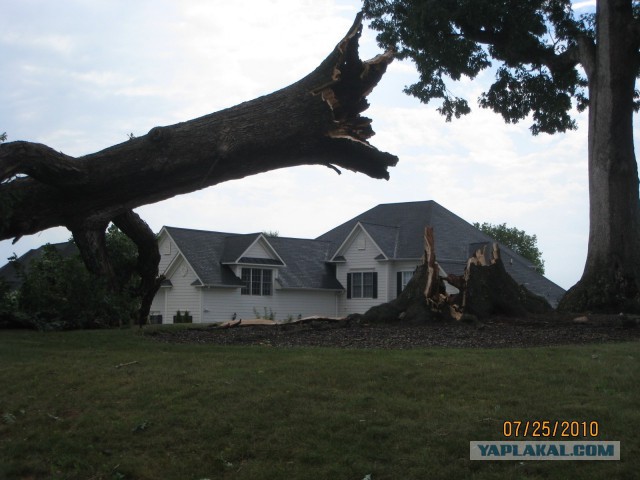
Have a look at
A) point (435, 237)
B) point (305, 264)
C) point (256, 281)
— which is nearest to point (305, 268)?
point (305, 264)

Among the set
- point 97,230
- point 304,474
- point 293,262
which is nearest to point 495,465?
point 304,474

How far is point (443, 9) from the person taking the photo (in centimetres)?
1764

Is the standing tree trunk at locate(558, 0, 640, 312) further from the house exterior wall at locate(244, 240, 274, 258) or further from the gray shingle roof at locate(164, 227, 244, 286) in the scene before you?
the house exterior wall at locate(244, 240, 274, 258)

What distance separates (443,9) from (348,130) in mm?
9241

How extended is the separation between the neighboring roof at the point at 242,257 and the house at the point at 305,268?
0.05m

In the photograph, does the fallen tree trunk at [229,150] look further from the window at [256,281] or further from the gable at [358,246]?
the gable at [358,246]

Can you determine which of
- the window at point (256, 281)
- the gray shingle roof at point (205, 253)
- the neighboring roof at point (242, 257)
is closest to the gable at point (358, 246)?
the neighboring roof at point (242, 257)

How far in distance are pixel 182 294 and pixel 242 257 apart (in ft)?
9.87

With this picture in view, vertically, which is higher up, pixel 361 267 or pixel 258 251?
pixel 258 251

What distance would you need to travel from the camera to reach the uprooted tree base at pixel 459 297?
12.3 m

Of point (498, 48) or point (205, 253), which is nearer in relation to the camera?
point (498, 48)

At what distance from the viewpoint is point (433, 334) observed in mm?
10688

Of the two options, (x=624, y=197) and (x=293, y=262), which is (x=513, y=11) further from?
(x=293, y=262)

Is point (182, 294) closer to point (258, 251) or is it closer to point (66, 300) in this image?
point (258, 251)
